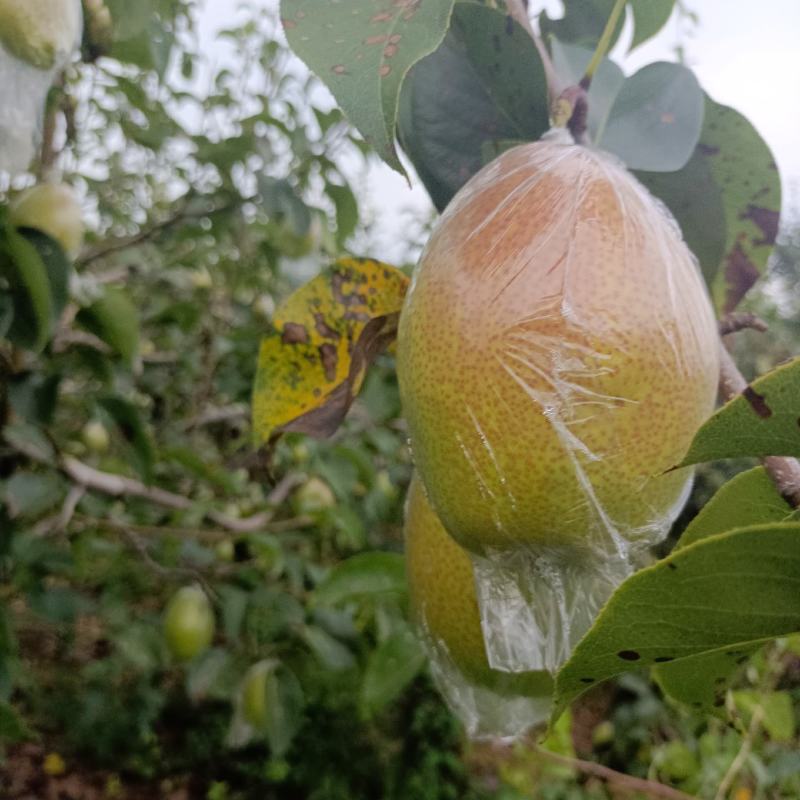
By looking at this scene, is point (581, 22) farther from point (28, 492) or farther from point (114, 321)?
point (28, 492)

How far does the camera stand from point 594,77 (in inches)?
25.5

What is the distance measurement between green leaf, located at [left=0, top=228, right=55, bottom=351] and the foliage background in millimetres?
180

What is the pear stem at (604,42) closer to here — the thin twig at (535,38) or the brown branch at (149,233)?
the thin twig at (535,38)

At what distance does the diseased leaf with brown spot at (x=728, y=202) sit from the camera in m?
0.63

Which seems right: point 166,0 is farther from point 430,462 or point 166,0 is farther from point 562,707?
point 562,707

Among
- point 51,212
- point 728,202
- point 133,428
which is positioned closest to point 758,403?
point 728,202

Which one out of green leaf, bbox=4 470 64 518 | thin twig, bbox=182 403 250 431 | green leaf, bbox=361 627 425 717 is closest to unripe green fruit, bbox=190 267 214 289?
thin twig, bbox=182 403 250 431

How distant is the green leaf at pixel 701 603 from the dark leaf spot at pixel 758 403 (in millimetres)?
55

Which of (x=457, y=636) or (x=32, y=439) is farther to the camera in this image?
(x=32, y=439)

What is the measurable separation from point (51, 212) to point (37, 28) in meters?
0.42

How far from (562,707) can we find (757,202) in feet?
1.51

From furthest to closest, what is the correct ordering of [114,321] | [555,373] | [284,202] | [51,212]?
[284,202]
[114,321]
[51,212]
[555,373]

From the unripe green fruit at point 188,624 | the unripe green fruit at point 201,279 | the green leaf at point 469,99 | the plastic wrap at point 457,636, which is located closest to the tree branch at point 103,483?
the unripe green fruit at point 188,624

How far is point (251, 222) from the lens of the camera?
7.61ft
